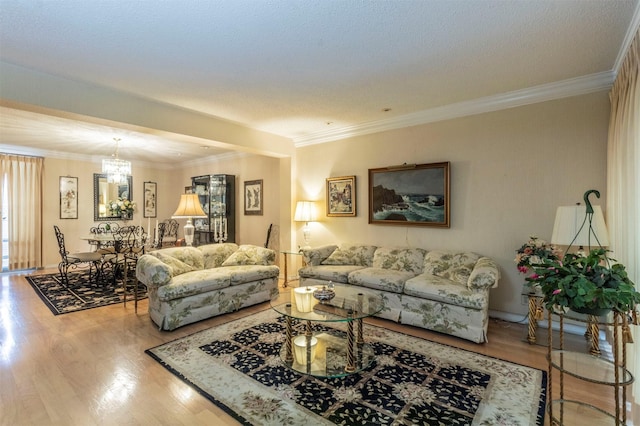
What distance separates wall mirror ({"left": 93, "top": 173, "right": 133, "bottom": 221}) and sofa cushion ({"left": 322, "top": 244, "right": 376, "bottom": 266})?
6.06 meters

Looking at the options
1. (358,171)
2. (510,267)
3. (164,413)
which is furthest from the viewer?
(358,171)

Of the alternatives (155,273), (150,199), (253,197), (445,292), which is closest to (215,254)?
(155,273)

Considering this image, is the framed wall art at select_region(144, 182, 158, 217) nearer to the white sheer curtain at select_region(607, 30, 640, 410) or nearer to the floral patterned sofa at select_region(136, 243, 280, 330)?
the floral patterned sofa at select_region(136, 243, 280, 330)

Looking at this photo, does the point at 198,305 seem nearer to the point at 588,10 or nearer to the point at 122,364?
the point at 122,364

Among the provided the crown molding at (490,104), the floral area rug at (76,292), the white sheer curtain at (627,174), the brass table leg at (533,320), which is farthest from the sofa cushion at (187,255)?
the white sheer curtain at (627,174)

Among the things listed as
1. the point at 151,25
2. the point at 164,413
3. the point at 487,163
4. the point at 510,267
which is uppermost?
the point at 151,25

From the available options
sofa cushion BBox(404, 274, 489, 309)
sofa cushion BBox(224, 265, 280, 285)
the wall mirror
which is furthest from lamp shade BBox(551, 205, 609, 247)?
the wall mirror

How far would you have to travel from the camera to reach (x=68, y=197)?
712 centimetres

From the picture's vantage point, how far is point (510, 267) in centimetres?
367

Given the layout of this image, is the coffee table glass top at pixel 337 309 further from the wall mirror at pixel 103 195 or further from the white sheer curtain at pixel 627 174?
the wall mirror at pixel 103 195

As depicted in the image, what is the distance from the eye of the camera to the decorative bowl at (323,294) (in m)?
2.89

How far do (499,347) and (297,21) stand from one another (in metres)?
3.40

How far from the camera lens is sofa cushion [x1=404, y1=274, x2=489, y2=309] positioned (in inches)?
122

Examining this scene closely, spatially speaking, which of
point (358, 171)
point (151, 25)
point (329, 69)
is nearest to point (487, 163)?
point (358, 171)
